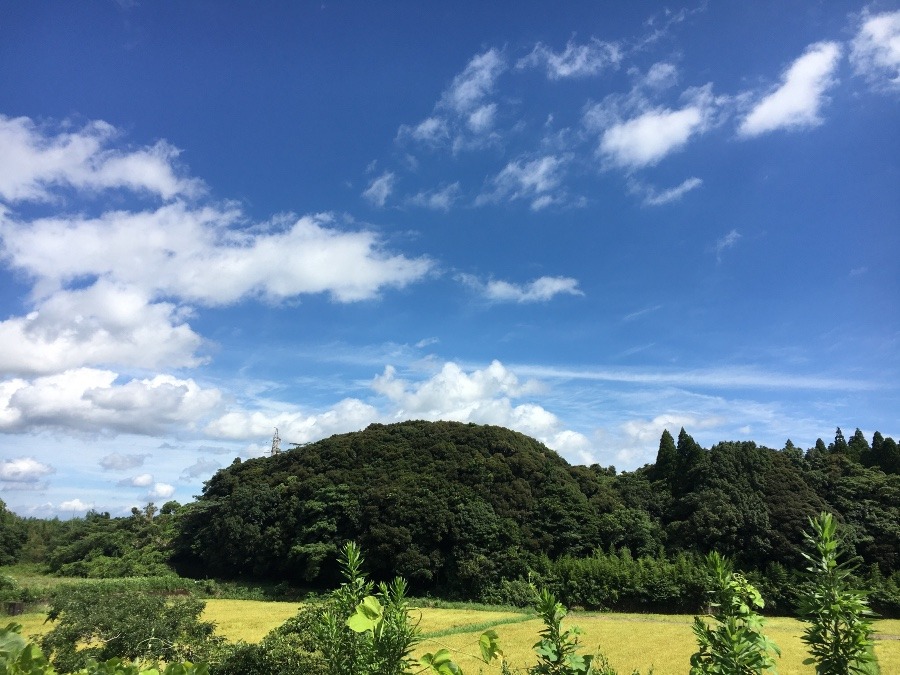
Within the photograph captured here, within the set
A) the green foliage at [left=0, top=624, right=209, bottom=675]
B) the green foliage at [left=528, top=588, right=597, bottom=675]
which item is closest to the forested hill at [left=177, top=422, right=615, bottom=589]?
the green foliage at [left=528, top=588, right=597, bottom=675]

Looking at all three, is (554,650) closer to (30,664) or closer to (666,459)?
(30,664)

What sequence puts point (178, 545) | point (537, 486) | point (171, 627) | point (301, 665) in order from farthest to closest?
point (178, 545), point (537, 486), point (171, 627), point (301, 665)

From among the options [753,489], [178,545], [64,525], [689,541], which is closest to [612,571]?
[689,541]

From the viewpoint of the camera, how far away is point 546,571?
1024 inches

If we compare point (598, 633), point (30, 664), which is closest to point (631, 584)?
point (598, 633)

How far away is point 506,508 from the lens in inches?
1142

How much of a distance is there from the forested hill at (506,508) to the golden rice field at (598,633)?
3.45 meters

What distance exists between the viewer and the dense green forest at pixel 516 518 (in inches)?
990

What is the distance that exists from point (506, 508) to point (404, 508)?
213 inches

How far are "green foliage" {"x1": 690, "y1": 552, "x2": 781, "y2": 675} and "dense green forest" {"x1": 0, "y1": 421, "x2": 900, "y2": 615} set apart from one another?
2540cm

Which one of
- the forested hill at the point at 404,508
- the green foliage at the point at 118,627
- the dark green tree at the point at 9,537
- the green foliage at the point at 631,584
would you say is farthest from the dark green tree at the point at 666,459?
the dark green tree at the point at 9,537

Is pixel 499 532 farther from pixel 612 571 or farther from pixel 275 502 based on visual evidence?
pixel 275 502

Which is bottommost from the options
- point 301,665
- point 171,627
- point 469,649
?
point 469,649

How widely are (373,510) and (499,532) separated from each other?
659 centimetres
